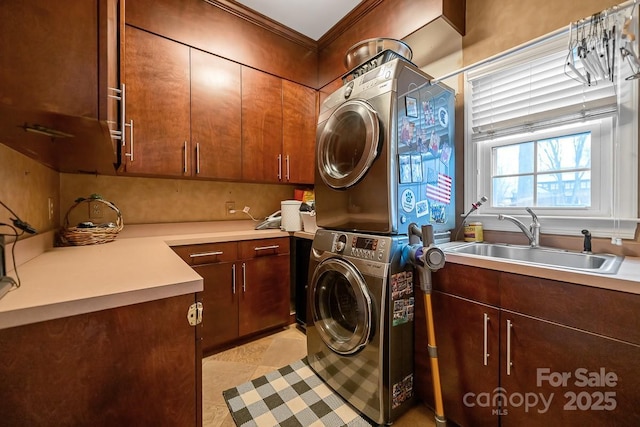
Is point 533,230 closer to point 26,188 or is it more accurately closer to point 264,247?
point 264,247

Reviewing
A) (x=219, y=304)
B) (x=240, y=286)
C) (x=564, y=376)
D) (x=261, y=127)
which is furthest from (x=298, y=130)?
(x=564, y=376)

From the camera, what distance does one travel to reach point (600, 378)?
0.89 meters

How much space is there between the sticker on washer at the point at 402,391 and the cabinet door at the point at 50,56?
1.68 m

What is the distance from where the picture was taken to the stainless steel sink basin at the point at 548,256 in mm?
1147

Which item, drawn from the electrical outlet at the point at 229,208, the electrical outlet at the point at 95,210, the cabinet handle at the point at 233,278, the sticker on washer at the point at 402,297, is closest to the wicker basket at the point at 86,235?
the electrical outlet at the point at 95,210

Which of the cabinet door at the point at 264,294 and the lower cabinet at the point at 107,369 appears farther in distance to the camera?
the cabinet door at the point at 264,294

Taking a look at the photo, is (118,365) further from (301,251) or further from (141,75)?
(141,75)

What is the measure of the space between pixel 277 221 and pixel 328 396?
→ 1438mm

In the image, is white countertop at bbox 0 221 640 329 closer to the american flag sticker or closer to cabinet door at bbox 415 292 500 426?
cabinet door at bbox 415 292 500 426

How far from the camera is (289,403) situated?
1.48m

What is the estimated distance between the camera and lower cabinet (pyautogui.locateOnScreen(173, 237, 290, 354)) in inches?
74.6

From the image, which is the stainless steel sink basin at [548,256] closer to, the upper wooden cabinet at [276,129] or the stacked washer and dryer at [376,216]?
the stacked washer and dryer at [376,216]

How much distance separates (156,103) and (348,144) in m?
1.41

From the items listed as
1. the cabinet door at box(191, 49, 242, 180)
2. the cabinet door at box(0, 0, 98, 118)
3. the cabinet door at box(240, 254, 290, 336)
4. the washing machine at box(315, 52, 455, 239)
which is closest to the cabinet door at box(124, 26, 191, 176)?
the cabinet door at box(191, 49, 242, 180)
